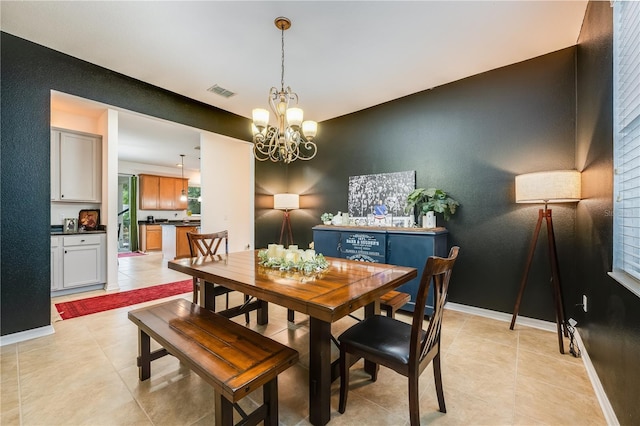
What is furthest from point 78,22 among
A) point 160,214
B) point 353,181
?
point 160,214

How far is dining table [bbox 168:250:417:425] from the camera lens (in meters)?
→ 1.32

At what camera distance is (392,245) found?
3.15 metres

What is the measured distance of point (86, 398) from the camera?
168 cm

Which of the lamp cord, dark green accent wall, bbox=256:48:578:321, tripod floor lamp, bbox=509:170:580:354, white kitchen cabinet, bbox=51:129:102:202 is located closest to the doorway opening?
white kitchen cabinet, bbox=51:129:102:202

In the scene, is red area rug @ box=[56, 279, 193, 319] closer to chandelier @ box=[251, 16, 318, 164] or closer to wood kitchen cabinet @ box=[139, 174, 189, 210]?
chandelier @ box=[251, 16, 318, 164]

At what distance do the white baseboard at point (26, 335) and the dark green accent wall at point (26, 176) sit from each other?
1.6 inches

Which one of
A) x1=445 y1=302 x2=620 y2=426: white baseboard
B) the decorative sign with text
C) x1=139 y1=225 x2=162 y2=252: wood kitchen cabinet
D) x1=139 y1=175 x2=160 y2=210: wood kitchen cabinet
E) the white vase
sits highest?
x1=139 y1=175 x2=160 y2=210: wood kitchen cabinet

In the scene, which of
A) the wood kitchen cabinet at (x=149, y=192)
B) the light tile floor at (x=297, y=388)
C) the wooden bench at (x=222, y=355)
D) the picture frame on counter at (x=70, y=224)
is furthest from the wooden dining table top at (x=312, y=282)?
the wood kitchen cabinet at (x=149, y=192)

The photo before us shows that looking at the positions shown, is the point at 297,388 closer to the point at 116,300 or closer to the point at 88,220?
the point at 116,300

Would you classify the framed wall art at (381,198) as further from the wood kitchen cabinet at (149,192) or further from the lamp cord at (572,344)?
the wood kitchen cabinet at (149,192)

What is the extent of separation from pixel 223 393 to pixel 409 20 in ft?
9.72

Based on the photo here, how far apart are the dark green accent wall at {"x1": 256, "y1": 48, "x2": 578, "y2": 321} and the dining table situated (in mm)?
1725

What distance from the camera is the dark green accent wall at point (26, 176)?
8.06 ft

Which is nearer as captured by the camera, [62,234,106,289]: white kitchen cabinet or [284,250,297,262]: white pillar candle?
[284,250,297,262]: white pillar candle
